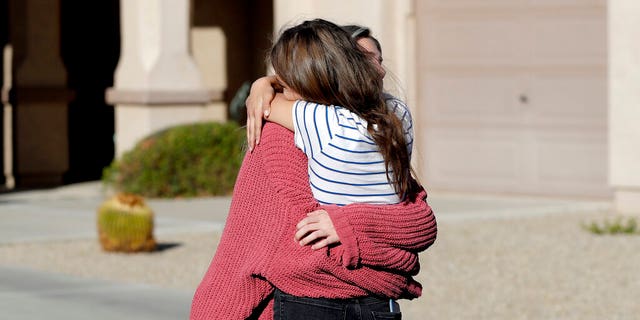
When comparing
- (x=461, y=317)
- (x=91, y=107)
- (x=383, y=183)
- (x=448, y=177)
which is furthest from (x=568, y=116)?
(x=383, y=183)

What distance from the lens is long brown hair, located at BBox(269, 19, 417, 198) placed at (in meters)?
3.40

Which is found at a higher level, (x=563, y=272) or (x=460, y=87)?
(x=460, y=87)

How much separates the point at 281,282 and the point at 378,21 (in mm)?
12805

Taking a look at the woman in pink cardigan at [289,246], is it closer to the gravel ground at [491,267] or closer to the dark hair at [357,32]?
the dark hair at [357,32]

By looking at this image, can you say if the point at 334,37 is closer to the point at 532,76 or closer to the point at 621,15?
the point at 621,15

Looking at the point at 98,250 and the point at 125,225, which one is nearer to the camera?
the point at 125,225

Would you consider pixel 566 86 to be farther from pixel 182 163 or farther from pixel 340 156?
pixel 340 156

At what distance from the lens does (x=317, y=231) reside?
3432mm

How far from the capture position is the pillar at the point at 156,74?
52.5 ft

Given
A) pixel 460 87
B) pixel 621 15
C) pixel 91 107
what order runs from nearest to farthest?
pixel 621 15
pixel 460 87
pixel 91 107

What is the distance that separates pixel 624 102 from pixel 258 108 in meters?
10.3

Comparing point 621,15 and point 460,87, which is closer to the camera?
point 621,15

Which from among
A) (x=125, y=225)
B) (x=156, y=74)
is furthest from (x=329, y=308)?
(x=156, y=74)

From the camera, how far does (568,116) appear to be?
582 inches
